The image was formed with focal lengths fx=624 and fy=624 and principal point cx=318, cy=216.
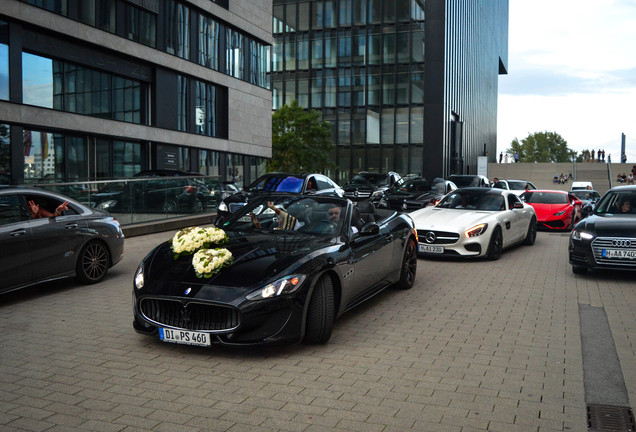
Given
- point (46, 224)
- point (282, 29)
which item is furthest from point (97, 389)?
point (282, 29)

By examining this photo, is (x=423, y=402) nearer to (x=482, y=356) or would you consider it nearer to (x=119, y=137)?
(x=482, y=356)

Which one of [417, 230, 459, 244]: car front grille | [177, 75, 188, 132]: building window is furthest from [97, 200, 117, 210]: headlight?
[177, 75, 188, 132]: building window

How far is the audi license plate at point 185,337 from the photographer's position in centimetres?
536

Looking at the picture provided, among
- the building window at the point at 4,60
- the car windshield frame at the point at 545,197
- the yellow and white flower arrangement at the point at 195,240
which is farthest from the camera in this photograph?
the building window at the point at 4,60

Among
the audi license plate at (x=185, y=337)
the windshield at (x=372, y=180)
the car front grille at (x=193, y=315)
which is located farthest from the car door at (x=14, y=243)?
the windshield at (x=372, y=180)

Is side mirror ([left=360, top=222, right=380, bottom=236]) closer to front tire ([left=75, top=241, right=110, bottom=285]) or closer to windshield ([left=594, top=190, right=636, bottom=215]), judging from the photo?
front tire ([left=75, top=241, right=110, bottom=285])

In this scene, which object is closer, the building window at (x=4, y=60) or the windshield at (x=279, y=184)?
the windshield at (x=279, y=184)

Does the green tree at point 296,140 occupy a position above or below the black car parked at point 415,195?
above

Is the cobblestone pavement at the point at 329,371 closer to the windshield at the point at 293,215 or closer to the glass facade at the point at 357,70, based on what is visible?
the windshield at the point at 293,215

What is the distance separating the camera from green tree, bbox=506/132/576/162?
464 feet

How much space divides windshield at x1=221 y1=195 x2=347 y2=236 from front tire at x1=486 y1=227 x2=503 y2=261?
5781mm

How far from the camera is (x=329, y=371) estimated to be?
17.1 feet

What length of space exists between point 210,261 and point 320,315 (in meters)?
1.13

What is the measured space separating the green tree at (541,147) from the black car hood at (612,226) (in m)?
138
